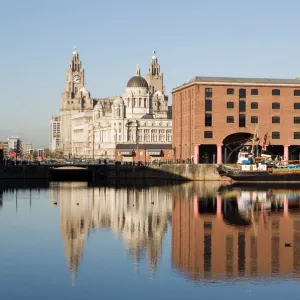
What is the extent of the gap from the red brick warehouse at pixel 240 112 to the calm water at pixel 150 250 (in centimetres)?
5766

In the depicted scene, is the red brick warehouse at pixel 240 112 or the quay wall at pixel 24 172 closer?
the red brick warehouse at pixel 240 112

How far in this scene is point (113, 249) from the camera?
50.1 metres

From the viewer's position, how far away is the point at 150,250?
163ft

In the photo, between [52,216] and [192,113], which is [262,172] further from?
[52,216]

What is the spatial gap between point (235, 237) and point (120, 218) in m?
17.2

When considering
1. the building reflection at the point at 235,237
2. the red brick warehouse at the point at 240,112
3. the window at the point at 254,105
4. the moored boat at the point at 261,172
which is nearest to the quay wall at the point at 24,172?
the red brick warehouse at the point at 240,112

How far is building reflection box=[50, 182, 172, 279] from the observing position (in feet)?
164

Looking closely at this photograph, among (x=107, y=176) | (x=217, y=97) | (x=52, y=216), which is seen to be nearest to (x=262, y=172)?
(x=217, y=97)

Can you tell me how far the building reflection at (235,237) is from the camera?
Result: 4303 centimetres

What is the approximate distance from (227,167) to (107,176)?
3148 centimetres

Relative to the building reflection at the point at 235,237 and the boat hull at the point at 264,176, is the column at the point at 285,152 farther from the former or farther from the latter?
the building reflection at the point at 235,237

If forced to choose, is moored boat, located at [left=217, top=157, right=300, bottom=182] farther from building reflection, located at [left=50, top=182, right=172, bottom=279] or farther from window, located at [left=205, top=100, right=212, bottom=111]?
building reflection, located at [left=50, top=182, right=172, bottom=279]

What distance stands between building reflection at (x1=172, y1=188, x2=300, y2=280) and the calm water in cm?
7

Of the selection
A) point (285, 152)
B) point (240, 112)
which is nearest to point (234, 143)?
point (240, 112)
